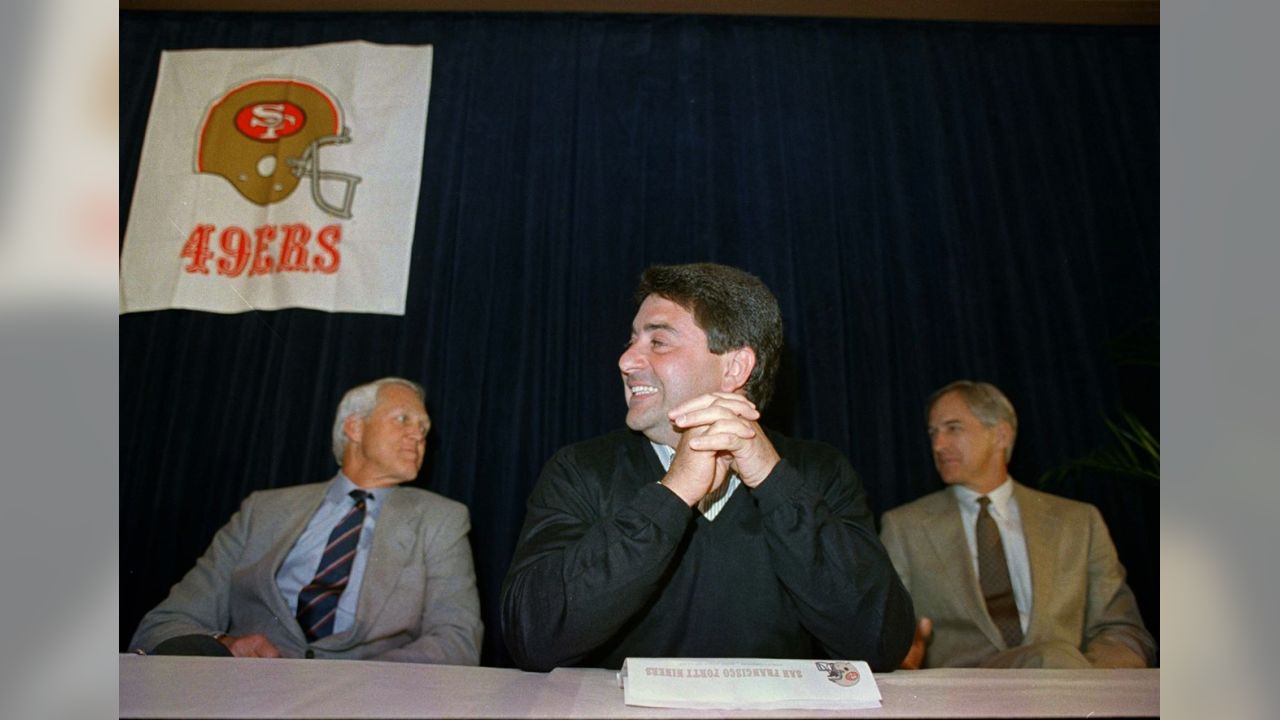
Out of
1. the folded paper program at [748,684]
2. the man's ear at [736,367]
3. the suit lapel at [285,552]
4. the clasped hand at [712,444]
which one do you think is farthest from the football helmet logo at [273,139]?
the folded paper program at [748,684]

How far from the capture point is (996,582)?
254 centimetres

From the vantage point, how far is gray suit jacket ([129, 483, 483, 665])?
229 centimetres

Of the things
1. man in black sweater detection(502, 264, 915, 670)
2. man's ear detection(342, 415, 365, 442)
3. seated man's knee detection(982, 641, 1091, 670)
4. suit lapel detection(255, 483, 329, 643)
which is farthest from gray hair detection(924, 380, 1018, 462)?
suit lapel detection(255, 483, 329, 643)

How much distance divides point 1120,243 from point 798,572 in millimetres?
1984

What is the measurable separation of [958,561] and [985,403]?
0.49m

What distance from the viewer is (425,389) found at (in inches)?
111

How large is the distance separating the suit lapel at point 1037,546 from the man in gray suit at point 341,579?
138 centimetres

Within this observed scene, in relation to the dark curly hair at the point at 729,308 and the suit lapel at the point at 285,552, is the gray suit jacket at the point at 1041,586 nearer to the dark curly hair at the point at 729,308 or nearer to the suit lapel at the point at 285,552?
the dark curly hair at the point at 729,308

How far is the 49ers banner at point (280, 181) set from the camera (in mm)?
2816

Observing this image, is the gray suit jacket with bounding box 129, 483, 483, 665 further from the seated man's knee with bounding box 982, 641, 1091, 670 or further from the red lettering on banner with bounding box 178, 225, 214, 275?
the seated man's knee with bounding box 982, 641, 1091, 670

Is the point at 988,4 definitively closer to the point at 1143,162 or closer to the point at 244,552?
the point at 1143,162

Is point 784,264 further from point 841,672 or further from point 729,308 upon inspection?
point 841,672

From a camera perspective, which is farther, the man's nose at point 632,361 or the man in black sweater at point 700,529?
the man's nose at point 632,361

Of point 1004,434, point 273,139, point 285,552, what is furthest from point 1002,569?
point 273,139
